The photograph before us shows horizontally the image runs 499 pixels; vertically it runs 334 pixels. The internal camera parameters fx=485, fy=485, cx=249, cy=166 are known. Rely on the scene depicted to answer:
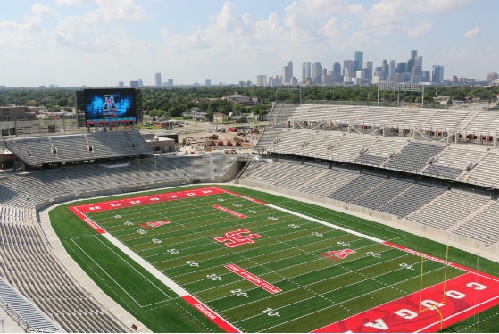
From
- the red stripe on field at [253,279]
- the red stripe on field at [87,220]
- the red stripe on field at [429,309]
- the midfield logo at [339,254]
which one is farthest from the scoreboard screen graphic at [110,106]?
the red stripe on field at [429,309]

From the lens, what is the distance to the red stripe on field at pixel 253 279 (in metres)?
24.8

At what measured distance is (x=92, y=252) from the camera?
100ft

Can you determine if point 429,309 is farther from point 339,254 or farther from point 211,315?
point 211,315

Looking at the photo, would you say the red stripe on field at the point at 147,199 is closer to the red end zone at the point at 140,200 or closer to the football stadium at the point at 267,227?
the red end zone at the point at 140,200

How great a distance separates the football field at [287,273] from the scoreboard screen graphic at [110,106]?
53.2 ft

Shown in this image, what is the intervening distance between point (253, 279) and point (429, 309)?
8930mm

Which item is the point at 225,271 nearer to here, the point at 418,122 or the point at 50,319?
the point at 50,319

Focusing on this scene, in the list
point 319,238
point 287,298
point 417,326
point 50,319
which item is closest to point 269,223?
point 319,238

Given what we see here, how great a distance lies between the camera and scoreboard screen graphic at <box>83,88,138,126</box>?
168ft

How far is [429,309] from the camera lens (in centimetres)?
2245

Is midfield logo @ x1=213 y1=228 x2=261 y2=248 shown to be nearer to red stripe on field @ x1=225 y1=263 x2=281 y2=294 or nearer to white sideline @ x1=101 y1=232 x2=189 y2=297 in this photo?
red stripe on field @ x1=225 y1=263 x2=281 y2=294

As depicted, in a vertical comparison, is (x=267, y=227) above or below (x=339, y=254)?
above

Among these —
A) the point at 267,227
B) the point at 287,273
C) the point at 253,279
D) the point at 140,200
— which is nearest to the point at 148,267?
the point at 253,279

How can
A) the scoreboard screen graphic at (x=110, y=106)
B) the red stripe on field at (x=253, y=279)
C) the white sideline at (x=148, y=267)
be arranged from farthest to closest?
the scoreboard screen graphic at (x=110, y=106)
the white sideline at (x=148, y=267)
the red stripe on field at (x=253, y=279)
